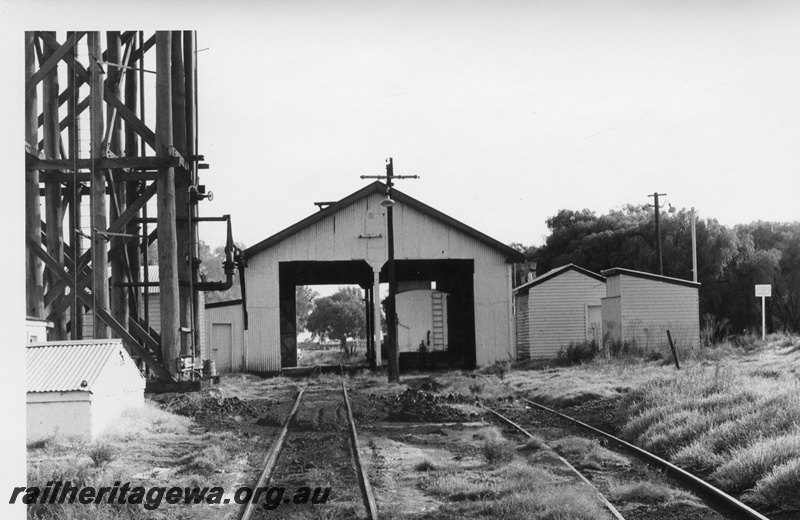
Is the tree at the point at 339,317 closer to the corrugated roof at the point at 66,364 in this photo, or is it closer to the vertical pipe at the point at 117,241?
the vertical pipe at the point at 117,241

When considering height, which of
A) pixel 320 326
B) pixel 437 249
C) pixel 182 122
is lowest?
pixel 320 326

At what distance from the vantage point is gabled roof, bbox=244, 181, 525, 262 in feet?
95.5

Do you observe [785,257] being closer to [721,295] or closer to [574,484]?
[721,295]

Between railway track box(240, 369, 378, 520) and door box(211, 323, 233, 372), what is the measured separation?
13290 mm

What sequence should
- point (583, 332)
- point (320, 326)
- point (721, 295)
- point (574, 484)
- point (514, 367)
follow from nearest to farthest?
point (574, 484) < point (514, 367) < point (583, 332) < point (721, 295) < point (320, 326)

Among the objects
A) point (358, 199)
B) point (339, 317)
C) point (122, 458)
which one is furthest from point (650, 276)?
point (339, 317)

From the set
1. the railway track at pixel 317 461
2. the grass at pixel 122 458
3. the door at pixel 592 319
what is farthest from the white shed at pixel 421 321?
the grass at pixel 122 458

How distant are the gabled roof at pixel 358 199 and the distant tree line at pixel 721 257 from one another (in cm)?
1886

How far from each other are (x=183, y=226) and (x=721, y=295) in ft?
120

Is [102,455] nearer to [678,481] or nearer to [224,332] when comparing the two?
[678,481]

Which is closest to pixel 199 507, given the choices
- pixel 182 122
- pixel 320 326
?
pixel 182 122

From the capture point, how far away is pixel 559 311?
3172 cm

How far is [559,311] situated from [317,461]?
74.7ft

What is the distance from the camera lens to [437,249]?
97.7 feet
